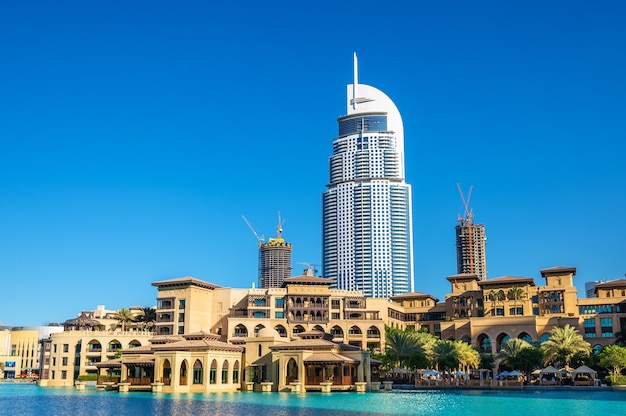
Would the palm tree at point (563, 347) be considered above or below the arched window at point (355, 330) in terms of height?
below

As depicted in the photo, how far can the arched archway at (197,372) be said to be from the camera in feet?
318

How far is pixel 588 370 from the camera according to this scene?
98375mm

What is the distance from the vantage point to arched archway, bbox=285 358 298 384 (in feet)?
315

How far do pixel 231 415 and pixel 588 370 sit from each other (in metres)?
57.9

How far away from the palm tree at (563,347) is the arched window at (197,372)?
4987 cm

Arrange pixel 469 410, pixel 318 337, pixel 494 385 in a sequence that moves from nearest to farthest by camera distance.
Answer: pixel 469 410
pixel 494 385
pixel 318 337

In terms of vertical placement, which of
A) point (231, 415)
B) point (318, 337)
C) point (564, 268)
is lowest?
point (231, 415)

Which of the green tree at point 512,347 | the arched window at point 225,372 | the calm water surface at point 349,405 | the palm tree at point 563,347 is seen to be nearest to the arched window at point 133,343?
the arched window at point 225,372

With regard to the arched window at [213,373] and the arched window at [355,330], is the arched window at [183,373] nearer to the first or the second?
the arched window at [213,373]

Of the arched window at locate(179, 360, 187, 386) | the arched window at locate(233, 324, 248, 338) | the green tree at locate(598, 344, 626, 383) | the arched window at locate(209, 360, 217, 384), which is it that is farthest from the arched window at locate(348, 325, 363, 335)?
the green tree at locate(598, 344, 626, 383)

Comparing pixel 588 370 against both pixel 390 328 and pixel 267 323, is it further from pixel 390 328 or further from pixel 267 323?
pixel 267 323

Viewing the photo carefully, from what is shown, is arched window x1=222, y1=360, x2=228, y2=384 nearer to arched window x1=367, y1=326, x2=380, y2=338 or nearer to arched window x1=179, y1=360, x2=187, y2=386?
arched window x1=179, y1=360, x2=187, y2=386

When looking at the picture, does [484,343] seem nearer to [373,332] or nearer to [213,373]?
[373,332]

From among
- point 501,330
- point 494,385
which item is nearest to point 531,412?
point 494,385
